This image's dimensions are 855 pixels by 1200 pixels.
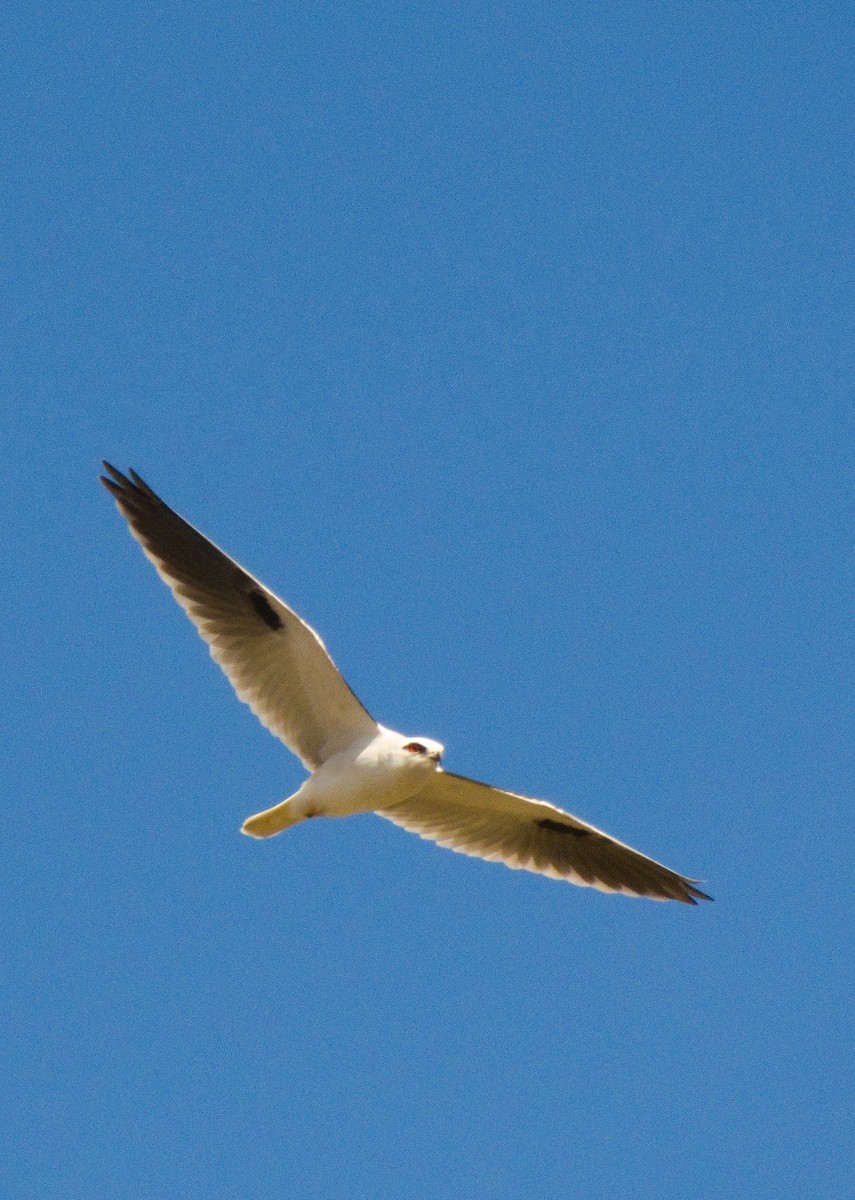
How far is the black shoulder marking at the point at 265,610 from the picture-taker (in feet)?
37.2

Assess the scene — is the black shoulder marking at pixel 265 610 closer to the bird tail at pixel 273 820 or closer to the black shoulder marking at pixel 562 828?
the bird tail at pixel 273 820

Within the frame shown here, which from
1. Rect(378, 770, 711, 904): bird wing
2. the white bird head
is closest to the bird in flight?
the white bird head

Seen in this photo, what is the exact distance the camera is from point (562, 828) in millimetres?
12625

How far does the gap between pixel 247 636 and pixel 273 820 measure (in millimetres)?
1248

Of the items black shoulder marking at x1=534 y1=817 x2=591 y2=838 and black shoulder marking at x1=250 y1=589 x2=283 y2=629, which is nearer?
black shoulder marking at x1=250 y1=589 x2=283 y2=629

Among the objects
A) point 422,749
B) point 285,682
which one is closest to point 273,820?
point 285,682

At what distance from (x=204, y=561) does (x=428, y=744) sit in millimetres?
1961

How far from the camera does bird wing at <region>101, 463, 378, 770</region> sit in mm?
11391

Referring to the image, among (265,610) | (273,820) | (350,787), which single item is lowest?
(273,820)

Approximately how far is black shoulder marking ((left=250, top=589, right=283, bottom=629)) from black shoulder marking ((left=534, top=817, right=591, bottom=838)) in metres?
2.63

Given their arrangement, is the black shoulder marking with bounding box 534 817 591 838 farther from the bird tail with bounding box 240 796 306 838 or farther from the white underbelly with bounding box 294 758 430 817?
the bird tail with bounding box 240 796 306 838

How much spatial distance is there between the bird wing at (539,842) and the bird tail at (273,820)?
1.13 metres

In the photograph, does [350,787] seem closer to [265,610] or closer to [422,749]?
[422,749]

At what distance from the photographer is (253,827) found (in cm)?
1152
